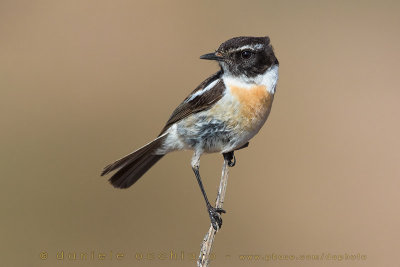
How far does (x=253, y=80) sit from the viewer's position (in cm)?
397

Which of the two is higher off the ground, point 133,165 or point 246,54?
point 246,54

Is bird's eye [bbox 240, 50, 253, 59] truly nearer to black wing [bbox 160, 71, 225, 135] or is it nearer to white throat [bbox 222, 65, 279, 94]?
white throat [bbox 222, 65, 279, 94]

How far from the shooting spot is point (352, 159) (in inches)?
267

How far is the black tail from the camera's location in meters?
4.30

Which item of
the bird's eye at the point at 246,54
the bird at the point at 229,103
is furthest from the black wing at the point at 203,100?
the bird's eye at the point at 246,54

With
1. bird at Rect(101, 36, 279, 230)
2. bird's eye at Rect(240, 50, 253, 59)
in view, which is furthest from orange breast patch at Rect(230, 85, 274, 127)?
bird's eye at Rect(240, 50, 253, 59)

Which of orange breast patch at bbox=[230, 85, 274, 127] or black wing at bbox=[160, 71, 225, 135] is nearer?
orange breast patch at bbox=[230, 85, 274, 127]

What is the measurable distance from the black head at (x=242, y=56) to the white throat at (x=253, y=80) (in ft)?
0.08

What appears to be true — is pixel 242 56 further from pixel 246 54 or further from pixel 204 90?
pixel 204 90

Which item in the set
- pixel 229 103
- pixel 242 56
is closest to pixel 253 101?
pixel 229 103

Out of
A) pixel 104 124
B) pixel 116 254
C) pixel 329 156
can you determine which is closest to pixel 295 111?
pixel 329 156

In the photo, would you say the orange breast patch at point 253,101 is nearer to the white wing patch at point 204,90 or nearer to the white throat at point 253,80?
the white throat at point 253,80

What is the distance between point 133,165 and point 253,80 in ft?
3.71

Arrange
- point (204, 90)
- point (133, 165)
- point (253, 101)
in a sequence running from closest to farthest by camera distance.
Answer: point (253, 101) < point (204, 90) < point (133, 165)
